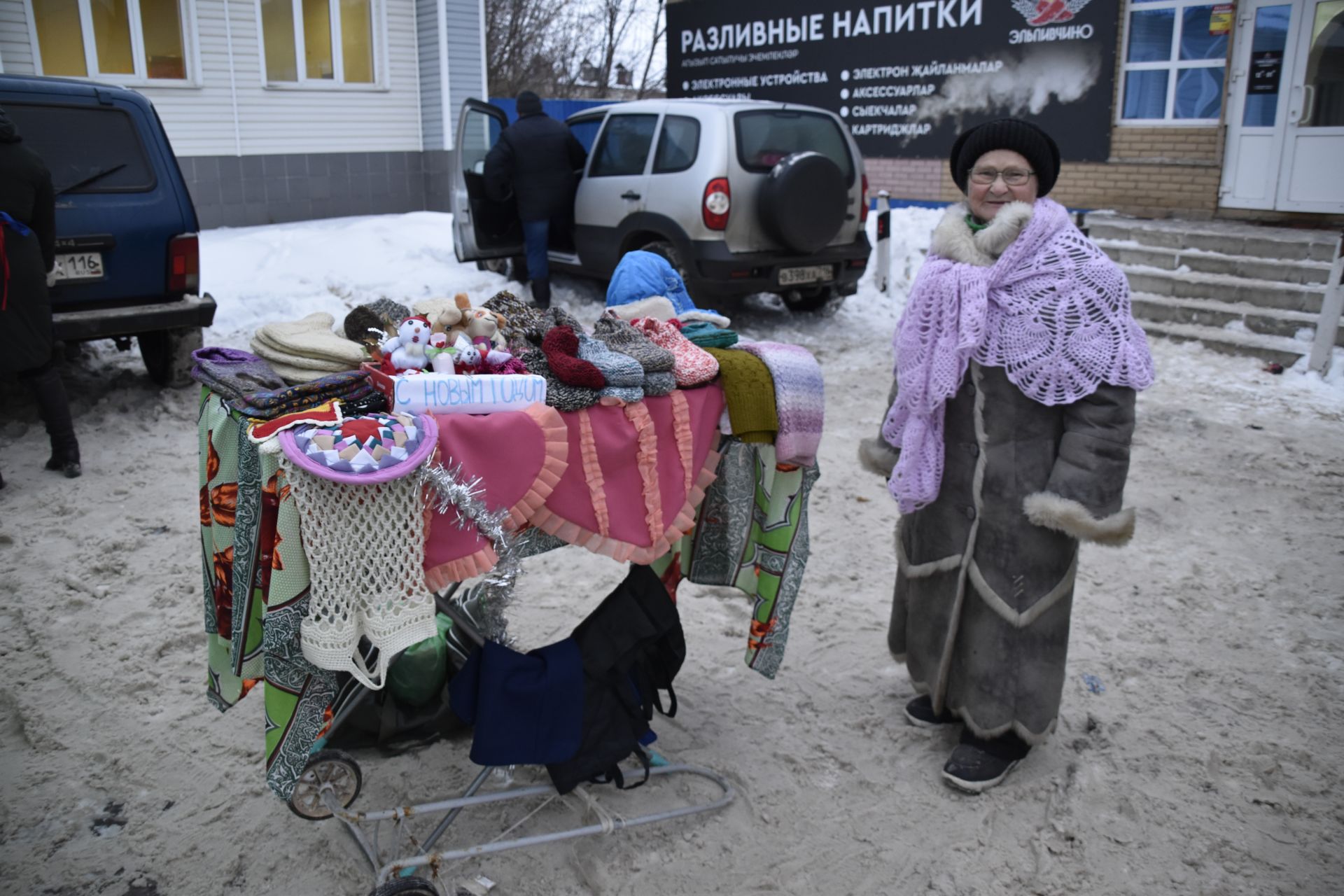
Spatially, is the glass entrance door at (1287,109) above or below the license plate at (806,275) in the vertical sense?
above

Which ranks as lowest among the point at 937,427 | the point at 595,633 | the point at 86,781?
the point at 86,781

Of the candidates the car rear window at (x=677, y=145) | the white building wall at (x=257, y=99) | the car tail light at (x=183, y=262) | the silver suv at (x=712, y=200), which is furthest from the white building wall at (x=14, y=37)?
the car rear window at (x=677, y=145)

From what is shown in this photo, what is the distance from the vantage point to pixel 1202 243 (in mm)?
9656

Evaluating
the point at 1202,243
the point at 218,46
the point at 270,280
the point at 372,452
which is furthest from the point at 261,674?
the point at 218,46

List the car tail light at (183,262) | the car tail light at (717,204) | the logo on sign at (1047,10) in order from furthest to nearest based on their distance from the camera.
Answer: the logo on sign at (1047,10) < the car tail light at (717,204) < the car tail light at (183,262)

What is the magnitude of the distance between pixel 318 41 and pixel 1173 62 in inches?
415

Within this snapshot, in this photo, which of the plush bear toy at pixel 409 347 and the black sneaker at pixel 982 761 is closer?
the plush bear toy at pixel 409 347

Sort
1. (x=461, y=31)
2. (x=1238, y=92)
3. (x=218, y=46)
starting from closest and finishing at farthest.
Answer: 1. (x=1238, y=92)
2. (x=218, y=46)
3. (x=461, y=31)

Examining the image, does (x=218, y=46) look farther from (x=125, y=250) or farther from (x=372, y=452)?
(x=372, y=452)

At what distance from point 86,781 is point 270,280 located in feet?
25.2

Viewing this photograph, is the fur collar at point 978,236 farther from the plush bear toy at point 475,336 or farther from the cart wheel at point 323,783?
the cart wheel at point 323,783

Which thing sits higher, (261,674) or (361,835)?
(261,674)

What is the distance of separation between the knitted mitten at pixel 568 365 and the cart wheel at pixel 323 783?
3.71 ft

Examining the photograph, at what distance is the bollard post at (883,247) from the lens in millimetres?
10453
